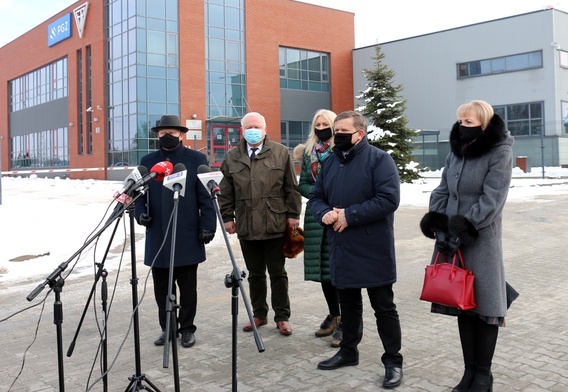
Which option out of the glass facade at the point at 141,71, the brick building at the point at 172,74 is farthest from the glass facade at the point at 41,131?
the glass facade at the point at 141,71

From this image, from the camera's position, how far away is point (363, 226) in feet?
14.5

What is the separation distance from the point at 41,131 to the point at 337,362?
45.7 meters

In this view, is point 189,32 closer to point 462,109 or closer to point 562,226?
point 562,226

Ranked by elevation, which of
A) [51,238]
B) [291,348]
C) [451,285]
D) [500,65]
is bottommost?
[291,348]

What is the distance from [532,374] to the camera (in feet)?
14.5

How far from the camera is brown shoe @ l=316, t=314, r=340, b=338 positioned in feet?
18.1

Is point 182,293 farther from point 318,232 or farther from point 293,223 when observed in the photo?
point 318,232

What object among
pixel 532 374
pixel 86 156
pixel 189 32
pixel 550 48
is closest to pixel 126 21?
pixel 189 32

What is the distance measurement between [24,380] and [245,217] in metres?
2.30

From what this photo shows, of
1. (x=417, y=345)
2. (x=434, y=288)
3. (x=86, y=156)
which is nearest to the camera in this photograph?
(x=434, y=288)

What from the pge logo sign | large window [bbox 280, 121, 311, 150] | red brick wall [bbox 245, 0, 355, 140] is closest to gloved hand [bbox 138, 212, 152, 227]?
red brick wall [bbox 245, 0, 355, 140]

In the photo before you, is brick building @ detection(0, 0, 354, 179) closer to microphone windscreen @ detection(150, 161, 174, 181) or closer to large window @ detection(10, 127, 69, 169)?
large window @ detection(10, 127, 69, 169)

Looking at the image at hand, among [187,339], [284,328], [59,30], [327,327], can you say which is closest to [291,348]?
[284,328]

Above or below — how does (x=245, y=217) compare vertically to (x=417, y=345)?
above
